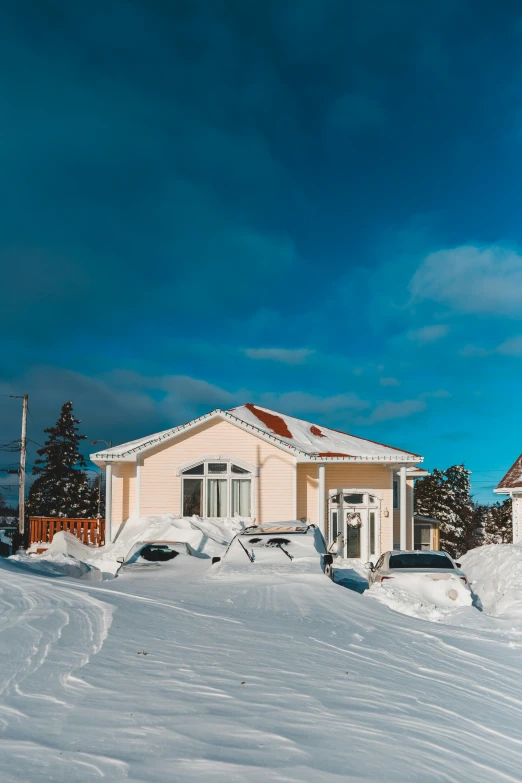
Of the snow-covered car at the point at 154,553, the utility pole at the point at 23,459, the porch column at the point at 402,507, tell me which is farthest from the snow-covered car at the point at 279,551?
the utility pole at the point at 23,459

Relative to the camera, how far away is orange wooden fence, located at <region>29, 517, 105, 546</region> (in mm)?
24672

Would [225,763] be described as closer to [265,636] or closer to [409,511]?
[265,636]

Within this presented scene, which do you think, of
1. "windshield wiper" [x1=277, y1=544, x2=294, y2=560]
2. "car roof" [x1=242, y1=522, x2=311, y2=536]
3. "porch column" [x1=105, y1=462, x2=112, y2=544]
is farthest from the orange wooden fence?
"windshield wiper" [x1=277, y1=544, x2=294, y2=560]

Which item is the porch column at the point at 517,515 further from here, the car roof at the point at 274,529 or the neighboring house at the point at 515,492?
the car roof at the point at 274,529

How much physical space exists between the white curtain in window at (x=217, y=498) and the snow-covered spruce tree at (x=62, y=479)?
2421 cm

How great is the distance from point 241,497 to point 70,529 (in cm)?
689


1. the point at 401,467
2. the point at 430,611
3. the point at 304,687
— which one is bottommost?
the point at 430,611

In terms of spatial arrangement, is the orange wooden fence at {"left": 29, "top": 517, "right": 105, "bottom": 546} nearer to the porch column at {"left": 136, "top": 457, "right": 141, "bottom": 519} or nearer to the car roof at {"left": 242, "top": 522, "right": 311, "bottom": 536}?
the porch column at {"left": 136, "top": 457, "right": 141, "bottom": 519}

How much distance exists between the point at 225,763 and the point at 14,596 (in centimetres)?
606

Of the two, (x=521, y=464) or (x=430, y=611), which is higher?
(x=521, y=464)

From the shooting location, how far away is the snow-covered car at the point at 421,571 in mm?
11977

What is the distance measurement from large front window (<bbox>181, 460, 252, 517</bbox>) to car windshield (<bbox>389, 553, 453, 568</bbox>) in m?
10.1

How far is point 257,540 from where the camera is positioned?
13461mm

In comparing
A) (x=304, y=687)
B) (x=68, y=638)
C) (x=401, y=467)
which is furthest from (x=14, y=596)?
(x=401, y=467)
